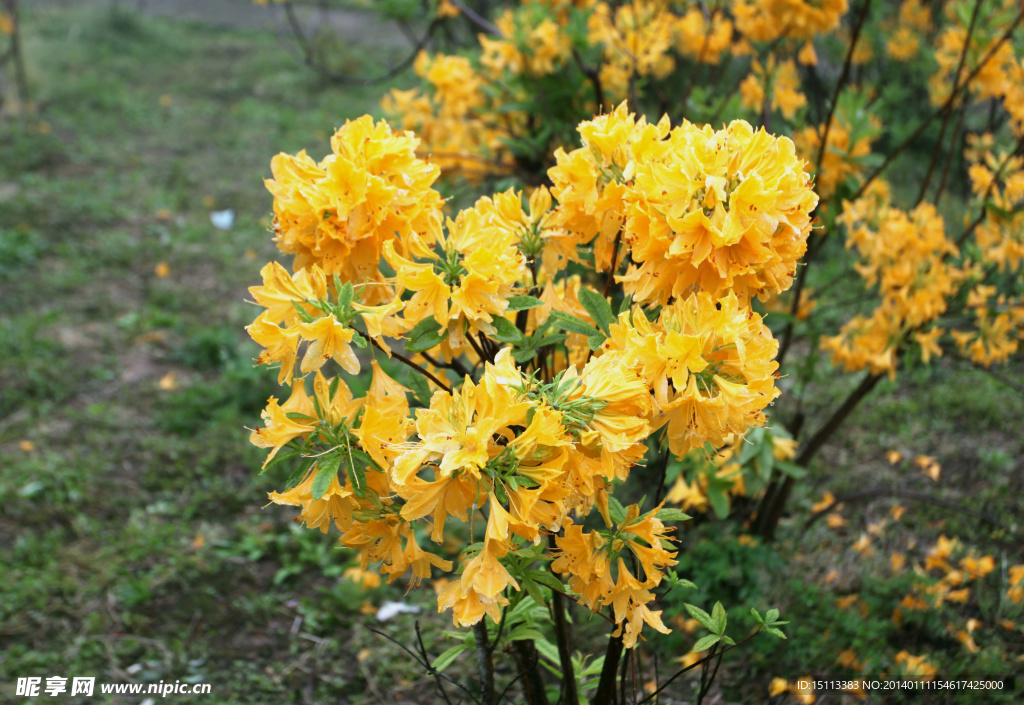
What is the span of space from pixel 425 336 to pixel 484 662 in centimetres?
71

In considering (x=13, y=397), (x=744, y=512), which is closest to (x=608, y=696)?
(x=744, y=512)

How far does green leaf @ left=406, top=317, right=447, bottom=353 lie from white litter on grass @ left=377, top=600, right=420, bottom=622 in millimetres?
1689

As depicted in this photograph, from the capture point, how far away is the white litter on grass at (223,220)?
577cm

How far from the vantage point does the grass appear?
229cm

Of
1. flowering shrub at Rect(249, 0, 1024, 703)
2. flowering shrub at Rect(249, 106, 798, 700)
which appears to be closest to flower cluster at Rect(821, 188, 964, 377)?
flowering shrub at Rect(249, 0, 1024, 703)

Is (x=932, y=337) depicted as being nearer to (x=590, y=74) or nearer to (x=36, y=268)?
(x=590, y=74)

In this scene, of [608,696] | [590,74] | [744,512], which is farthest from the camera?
[744,512]

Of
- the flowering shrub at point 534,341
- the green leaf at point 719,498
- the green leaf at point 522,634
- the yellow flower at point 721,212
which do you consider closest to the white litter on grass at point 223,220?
the green leaf at point 719,498

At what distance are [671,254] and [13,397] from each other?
12.5 feet

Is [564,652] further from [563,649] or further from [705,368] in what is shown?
[705,368]

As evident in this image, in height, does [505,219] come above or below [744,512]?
above

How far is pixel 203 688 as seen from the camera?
2201 mm

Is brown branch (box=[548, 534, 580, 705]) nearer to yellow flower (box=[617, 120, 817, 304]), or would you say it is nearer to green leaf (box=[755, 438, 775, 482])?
yellow flower (box=[617, 120, 817, 304])

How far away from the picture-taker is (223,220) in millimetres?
5793
